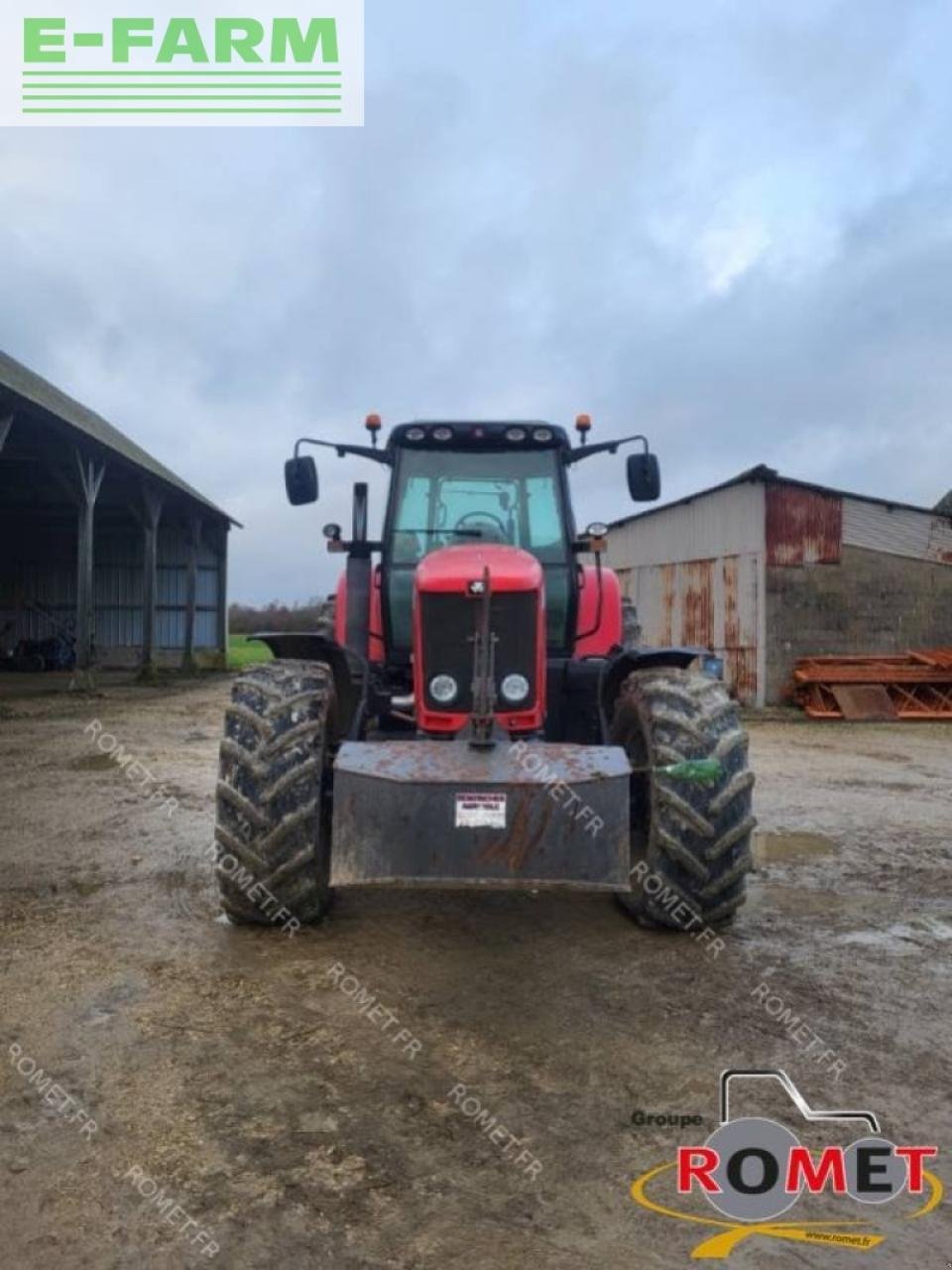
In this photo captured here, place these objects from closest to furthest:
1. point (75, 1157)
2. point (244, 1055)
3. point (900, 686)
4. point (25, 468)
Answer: point (75, 1157), point (244, 1055), point (900, 686), point (25, 468)

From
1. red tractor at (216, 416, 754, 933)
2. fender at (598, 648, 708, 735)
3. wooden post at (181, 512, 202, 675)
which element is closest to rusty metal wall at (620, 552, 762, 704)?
A: red tractor at (216, 416, 754, 933)

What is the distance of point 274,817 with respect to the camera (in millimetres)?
3939

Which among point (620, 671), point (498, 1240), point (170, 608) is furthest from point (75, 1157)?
point (170, 608)

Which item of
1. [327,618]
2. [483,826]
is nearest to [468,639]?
[483,826]

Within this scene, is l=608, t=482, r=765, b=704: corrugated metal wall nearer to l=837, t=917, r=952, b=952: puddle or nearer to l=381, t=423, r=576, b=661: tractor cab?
l=381, t=423, r=576, b=661: tractor cab

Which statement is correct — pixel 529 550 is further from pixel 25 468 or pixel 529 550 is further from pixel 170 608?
pixel 170 608

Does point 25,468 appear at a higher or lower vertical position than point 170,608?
higher

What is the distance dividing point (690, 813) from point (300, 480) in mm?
2749

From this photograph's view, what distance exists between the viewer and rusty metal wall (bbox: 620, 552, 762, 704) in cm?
1614

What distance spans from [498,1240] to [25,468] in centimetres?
2249

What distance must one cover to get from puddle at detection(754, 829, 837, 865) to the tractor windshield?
6.43ft

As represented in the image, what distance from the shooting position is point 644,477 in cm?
528

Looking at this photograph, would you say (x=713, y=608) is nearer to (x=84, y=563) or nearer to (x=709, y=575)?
(x=709, y=575)

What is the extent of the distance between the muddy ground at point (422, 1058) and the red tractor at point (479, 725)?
41 cm
